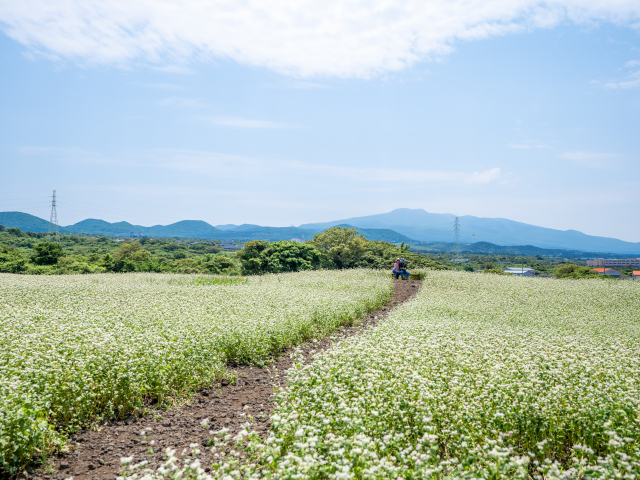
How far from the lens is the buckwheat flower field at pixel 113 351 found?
497 centimetres

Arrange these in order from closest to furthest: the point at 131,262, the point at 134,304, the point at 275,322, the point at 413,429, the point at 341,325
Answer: the point at 413,429 < the point at 275,322 < the point at 134,304 < the point at 341,325 < the point at 131,262

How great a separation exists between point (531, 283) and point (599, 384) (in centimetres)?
2049

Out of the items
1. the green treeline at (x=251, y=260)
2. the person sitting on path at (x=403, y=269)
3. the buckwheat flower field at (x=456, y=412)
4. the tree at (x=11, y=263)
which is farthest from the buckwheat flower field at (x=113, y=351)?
the tree at (x=11, y=263)

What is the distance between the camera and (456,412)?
5.14 m

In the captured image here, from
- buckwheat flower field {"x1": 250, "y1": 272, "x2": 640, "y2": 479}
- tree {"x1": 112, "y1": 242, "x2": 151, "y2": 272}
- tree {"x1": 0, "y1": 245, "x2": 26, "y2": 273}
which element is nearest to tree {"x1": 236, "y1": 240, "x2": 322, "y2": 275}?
tree {"x1": 112, "y1": 242, "x2": 151, "y2": 272}

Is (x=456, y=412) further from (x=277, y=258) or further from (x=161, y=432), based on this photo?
(x=277, y=258)

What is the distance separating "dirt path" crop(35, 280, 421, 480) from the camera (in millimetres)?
4828

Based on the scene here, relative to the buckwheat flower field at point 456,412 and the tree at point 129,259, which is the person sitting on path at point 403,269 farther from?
the tree at point 129,259

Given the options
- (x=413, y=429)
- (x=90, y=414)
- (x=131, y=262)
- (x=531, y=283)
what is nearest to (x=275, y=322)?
(x=90, y=414)

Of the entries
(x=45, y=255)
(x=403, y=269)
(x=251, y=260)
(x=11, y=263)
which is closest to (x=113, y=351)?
(x=403, y=269)

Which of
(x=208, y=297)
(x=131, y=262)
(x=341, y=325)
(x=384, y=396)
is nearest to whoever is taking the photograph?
(x=384, y=396)

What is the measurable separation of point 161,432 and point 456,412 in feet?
13.9

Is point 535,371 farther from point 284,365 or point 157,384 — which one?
point 157,384

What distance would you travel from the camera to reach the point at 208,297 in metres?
15.5
